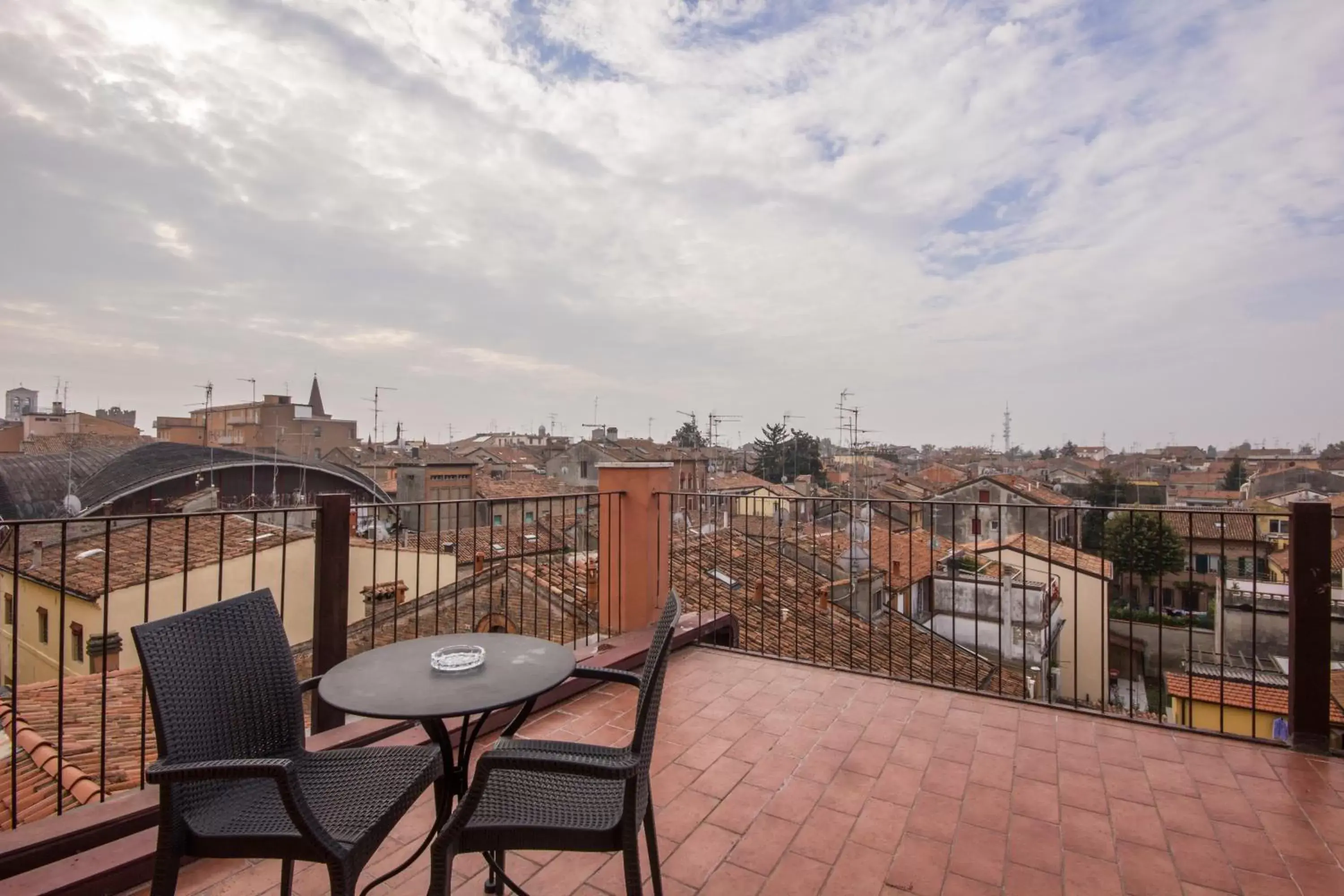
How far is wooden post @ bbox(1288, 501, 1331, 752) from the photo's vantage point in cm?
272

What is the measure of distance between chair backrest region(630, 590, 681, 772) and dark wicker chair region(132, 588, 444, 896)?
61 centimetres

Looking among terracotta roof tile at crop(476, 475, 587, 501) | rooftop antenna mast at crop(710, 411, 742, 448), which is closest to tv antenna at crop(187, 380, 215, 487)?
terracotta roof tile at crop(476, 475, 587, 501)

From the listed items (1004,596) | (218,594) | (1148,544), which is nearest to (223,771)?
(218,594)

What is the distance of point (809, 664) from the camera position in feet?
12.9

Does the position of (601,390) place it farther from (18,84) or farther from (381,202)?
(18,84)

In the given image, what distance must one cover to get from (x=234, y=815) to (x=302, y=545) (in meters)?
11.9

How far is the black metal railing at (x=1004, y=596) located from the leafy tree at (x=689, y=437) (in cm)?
A: 1483

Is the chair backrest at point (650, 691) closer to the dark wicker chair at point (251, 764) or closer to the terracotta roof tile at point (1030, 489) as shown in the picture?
the dark wicker chair at point (251, 764)

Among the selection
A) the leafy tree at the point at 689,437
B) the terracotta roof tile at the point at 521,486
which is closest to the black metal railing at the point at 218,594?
the terracotta roof tile at the point at 521,486

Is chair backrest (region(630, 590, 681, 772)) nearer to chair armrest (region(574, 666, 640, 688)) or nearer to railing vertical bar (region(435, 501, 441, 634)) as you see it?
chair armrest (region(574, 666, 640, 688))

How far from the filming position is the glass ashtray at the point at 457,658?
1.74m

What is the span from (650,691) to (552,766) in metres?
0.27

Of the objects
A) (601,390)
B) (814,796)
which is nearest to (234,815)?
(814,796)

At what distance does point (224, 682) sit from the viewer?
5.12 ft
